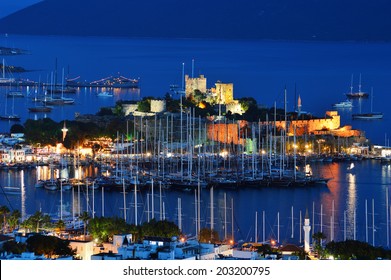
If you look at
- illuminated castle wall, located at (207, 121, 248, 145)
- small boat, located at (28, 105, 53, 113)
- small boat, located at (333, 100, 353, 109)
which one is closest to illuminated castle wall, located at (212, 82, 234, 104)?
illuminated castle wall, located at (207, 121, 248, 145)

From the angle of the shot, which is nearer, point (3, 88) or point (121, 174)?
point (121, 174)

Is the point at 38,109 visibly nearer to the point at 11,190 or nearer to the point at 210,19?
the point at 11,190

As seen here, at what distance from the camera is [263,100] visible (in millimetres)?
32344

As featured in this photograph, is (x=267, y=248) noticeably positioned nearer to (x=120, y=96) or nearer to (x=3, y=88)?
(x=120, y=96)

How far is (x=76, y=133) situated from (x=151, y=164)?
243cm

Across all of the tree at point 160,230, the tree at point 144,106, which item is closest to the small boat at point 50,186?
the tree at point 160,230

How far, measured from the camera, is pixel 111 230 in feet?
35.6

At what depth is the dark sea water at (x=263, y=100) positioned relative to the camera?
14148 millimetres

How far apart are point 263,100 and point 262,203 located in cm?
1663

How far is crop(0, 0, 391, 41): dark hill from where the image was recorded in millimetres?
87688

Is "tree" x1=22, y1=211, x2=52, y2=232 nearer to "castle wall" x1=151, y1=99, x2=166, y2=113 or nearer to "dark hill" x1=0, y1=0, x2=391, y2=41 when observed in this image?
"castle wall" x1=151, y1=99, x2=166, y2=113

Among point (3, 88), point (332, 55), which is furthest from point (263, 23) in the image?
point (3, 88)

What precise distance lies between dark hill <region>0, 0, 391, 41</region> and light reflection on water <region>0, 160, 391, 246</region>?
68.8 metres

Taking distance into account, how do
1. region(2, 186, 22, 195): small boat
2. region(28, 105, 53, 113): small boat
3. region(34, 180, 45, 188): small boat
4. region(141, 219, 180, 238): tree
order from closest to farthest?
region(141, 219, 180, 238): tree
region(2, 186, 22, 195): small boat
region(34, 180, 45, 188): small boat
region(28, 105, 53, 113): small boat
